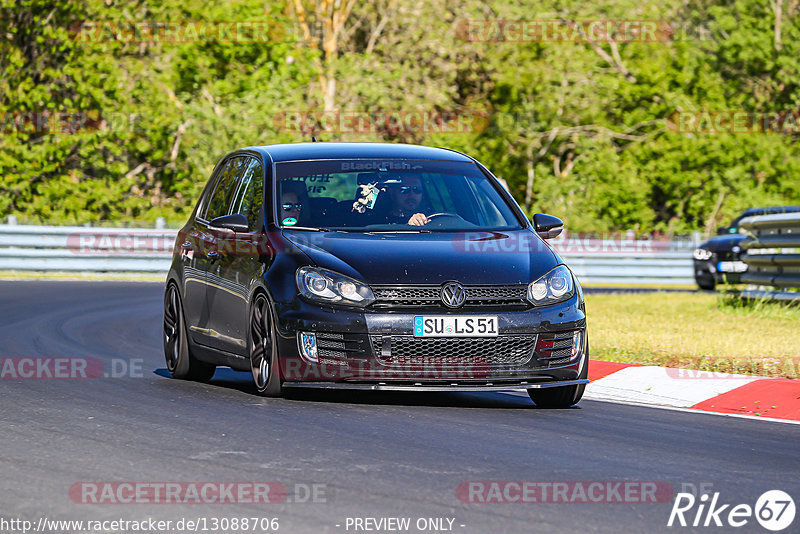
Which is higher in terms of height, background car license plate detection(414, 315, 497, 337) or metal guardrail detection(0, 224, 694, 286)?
background car license plate detection(414, 315, 497, 337)

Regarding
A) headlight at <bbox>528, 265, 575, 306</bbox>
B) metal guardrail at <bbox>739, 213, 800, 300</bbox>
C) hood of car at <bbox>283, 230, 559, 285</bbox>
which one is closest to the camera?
hood of car at <bbox>283, 230, 559, 285</bbox>

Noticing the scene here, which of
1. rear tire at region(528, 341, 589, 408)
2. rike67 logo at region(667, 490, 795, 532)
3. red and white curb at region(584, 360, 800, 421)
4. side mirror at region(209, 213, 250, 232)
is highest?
side mirror at region(209, 213, 250, 232)

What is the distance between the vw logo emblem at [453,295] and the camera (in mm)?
8555

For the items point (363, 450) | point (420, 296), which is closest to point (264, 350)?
point (420, 296)

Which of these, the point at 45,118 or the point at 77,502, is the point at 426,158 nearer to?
the point at 77,502

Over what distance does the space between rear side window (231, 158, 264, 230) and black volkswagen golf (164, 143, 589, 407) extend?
2cm

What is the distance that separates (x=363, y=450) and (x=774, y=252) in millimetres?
10853

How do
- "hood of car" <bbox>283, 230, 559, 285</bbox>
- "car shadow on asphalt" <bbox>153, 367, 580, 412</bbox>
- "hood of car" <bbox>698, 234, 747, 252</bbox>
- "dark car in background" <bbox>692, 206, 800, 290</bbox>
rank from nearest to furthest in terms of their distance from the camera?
"hood of car" <bbox>283, 230, 559, 285</bbox> < "car shadow on asphalt" <bbox>153, 367, 580, 412</bbox> < "dark car in background" <bbox>692, 206, 800, 290</bbox> < "hood of car" <bbox>698, 234, 747, 252</bbox>

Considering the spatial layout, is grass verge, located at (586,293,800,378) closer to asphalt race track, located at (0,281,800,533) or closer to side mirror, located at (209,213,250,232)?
asphalt race track, located at (0,281,800,533)

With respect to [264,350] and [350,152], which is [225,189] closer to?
[350,152]

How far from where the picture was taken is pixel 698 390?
9852mm

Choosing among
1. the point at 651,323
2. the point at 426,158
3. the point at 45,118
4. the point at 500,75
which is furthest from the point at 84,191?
the point at 426,158

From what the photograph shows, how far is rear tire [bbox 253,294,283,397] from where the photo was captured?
8820 mm

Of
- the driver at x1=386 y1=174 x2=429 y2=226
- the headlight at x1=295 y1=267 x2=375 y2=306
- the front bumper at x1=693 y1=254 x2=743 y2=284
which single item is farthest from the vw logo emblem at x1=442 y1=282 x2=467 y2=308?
the front bumper at x1=693 y1=254 x2=743 y2=284
